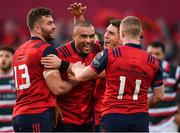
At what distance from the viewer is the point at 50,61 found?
9.74 meters

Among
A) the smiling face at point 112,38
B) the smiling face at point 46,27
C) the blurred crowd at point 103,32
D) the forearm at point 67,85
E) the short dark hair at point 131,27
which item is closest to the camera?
the short dark hair at point 131,27

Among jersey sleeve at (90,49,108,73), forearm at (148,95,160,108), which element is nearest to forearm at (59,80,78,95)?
jersey sleeve at (90,49,108,73)

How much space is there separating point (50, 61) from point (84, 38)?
82 centimetres

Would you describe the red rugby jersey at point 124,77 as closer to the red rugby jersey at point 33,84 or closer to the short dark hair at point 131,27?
the short dark hair at point 131,27

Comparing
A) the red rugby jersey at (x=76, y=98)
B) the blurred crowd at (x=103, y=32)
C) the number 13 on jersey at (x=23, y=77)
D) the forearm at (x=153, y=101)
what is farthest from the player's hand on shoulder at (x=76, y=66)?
the blurred crowd at (x=103, y=32)

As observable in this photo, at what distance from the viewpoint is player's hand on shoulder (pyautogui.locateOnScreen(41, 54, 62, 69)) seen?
9.72 m

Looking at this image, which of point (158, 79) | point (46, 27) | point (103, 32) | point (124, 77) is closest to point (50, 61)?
point (46, 27)

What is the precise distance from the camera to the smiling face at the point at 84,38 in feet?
33.9

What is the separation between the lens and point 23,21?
2136 centimetres

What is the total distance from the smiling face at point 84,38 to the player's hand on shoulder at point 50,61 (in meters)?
0.65

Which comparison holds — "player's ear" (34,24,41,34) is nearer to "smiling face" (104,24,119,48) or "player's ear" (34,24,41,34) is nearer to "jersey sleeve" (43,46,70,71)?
"jersey sleeve" (43,46,70,71)

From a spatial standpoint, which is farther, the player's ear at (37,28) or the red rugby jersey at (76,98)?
the red rugby jersey at (76,98)

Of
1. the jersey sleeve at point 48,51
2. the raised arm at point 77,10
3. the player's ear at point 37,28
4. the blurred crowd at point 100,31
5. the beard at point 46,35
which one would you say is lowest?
the blurred crowd at point 100,31

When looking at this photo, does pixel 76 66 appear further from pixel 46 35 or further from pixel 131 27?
pixel 131 27
